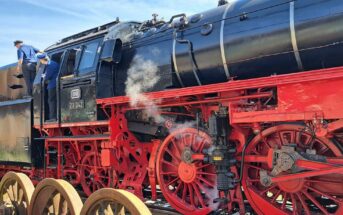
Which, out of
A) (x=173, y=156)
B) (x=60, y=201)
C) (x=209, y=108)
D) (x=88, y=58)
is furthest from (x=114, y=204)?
(x=88, y=58)

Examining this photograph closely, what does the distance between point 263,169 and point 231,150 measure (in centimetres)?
44

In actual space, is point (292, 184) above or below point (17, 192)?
above

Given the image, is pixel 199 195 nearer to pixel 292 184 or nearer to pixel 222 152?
pixel 222 152

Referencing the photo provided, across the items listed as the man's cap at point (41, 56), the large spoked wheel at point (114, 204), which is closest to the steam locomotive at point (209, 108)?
the man's cap at point (41, 56)

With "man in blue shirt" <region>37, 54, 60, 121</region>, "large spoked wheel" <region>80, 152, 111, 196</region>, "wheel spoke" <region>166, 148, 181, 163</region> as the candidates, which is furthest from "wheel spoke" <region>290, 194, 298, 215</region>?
"man in blue shirt" <region>37, 54, 60, 121</region>

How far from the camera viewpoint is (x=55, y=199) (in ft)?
16.6

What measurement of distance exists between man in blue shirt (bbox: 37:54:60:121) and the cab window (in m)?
1.14

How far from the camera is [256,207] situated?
4703mm

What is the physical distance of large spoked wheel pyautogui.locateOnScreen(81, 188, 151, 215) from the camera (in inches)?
154

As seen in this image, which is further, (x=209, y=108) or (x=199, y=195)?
(x=199, y=195)

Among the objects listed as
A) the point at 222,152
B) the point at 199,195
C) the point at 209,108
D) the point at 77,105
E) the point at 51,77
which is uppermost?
the point at 51,77

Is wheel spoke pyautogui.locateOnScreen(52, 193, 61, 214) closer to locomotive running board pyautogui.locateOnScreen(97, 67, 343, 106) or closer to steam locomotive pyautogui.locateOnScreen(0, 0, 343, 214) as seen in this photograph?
steam locomotive pyautogui.locateOnScreen(0, 0, 343, 214)

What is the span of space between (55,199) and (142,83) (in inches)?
85.5

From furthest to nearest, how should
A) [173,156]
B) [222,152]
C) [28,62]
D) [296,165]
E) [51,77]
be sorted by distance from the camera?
1. [28,62]
2. [51,77]
3. [173,156]
4. [222,152]
5. [296,165]
